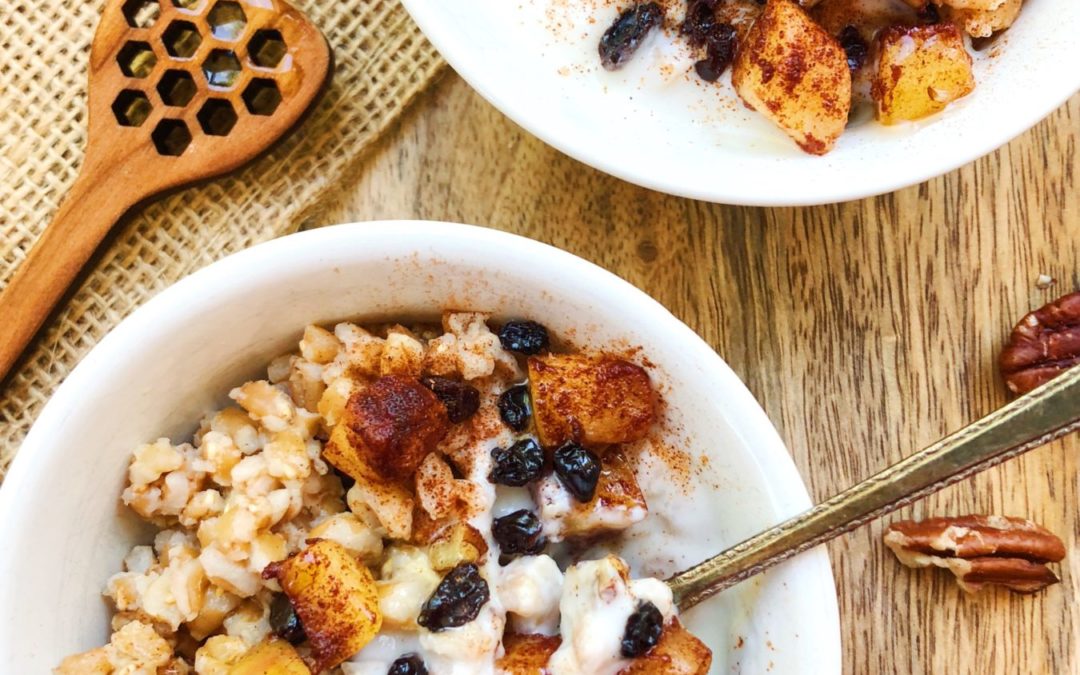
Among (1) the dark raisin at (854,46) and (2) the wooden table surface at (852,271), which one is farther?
(2) the wooden table surface at (852,271)

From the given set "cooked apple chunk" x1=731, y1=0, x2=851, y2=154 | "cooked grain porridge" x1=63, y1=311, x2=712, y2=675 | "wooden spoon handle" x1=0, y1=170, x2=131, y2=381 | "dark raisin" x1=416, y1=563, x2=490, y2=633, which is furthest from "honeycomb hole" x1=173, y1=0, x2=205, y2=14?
"dark raisin" x1=416, y1=563, x2=490, y2=633

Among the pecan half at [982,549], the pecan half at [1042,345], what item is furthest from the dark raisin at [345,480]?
the pecan half at [1042,345]

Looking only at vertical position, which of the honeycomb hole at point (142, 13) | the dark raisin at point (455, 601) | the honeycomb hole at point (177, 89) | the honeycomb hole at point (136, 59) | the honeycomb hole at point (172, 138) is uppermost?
the honeycomb hole at point (142, 13)

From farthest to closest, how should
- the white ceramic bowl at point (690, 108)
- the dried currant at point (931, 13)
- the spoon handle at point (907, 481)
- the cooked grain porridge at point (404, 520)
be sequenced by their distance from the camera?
the dried currant at point (931, 13) < the white ceramic bowl at point (690, 108) < the cooked grain porridge at point (404, 520) < the spoon handle at point (907, 481)

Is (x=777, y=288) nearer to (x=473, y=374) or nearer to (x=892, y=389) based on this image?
(x=892, y=389)

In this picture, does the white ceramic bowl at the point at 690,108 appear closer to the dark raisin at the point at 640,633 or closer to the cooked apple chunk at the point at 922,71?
the cooked apple chunk at the point at 922,71

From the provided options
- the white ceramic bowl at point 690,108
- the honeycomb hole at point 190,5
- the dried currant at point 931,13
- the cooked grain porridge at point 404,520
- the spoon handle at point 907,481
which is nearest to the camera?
the spoon handle at point 907,481
